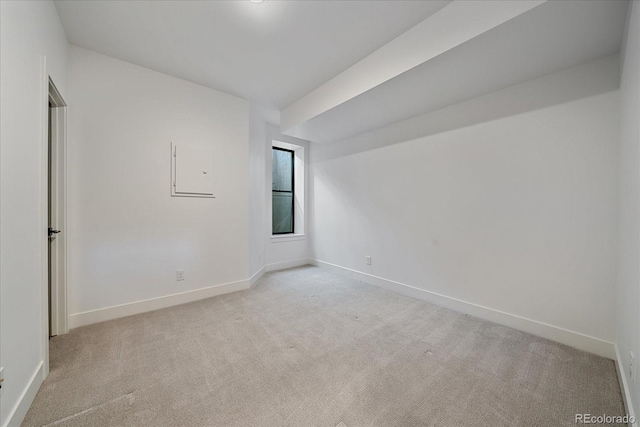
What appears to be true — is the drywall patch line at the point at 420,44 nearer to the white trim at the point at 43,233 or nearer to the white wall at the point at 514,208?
the white wall at the point at 514,208

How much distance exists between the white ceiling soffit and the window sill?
7.57ft

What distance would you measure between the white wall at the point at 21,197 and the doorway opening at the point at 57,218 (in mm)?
706

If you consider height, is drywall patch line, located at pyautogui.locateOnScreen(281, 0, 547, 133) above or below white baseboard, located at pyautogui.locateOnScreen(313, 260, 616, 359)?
above

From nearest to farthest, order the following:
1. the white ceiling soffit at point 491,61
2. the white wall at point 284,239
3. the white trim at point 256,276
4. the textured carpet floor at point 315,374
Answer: the textured carpet floor at point 315,374 < the white ceiling soffit at point 491,61 < the white trim at point 256,276 < the white wall at point 284,239

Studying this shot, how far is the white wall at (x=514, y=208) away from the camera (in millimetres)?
1982

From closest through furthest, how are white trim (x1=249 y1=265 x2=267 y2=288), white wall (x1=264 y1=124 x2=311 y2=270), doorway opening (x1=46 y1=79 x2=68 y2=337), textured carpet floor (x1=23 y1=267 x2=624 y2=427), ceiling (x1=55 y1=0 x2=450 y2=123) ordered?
textured carpet floor (x1=23 y1=267 x2=624 y2=427)
ceiling (x1=55 y1=0 x2=450 y2=123)
doorway opening (x1=46 y1=79 x2=68 y2=337)
white trim (x1=249 y1=265 x2=267 y2=288)
white wall (x1=264 y1=124 x2=311 y2=270)

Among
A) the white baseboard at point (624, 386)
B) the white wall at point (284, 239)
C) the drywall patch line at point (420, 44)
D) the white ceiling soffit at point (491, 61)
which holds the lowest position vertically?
the white baseboard at point (624, 386)

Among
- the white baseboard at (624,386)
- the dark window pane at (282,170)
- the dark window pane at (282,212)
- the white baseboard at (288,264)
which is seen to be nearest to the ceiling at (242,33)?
the dark window pane at (282,170)

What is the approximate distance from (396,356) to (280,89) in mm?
3242

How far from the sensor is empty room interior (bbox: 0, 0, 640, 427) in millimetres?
1445

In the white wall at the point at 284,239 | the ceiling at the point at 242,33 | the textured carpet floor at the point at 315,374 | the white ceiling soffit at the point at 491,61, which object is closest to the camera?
the textured carpet floor at the point at 315,374

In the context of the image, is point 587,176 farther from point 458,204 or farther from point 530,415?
point 530,415

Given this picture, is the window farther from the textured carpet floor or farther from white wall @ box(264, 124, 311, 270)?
the textured carpet floor

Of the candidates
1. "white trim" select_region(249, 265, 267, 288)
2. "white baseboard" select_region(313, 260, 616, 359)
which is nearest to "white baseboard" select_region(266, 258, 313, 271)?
"white trim" select_region(249, 265, 267, 288)
